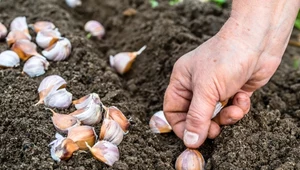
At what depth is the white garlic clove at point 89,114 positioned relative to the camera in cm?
202

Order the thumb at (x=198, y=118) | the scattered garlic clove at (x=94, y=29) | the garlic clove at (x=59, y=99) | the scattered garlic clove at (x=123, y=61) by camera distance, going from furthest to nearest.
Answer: the scattered garlic clove at (x=94, y=29), the scattered garlic clove at (x=123, y=61), the garlic clove at (x=59, y=99), the thumb at (x=198, y=118)

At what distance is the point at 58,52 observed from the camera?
2.38 metres

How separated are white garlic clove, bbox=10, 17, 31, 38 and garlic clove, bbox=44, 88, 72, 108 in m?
0.56

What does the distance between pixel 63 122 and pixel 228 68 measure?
64 centimetres

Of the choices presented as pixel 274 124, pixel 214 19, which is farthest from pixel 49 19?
pixel 274 124

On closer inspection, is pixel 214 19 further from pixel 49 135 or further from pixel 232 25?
pixel 49 135

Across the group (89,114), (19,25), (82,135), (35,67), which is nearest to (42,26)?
(19,25)

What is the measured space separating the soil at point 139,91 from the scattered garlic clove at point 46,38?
0.10 m

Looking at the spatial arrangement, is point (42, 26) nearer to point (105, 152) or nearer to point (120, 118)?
point (120, 118)

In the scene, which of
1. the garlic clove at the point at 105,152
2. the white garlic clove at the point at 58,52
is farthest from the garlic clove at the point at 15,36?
the garlic clove at the point at 105,152

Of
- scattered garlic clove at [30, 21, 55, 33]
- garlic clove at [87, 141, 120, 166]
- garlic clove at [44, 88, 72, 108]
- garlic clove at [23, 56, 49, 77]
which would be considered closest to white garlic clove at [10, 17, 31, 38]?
scattered garlic clove at [30, 21, 55, 33]

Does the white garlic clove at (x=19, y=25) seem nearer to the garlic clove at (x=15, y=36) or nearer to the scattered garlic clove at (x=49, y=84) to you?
the garlic clove at (x=15, y=36)

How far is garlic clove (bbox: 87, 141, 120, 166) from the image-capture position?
6.11 feet

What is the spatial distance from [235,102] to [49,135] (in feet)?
2.30
